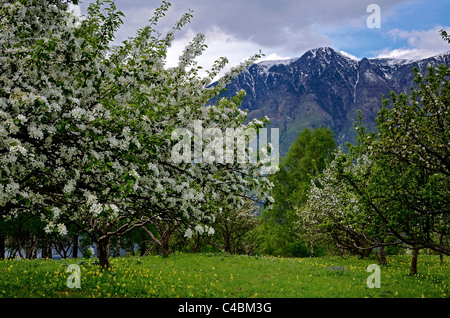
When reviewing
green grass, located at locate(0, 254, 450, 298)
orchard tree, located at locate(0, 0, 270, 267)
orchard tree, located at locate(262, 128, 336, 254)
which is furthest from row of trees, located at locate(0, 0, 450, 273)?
orchard tree, located at locate(262, 128, 336, 254)

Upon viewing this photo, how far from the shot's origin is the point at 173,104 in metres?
9.24

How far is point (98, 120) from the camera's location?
6191mm

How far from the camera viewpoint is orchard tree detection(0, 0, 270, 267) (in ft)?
20.3

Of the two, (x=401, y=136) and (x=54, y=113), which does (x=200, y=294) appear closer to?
(x=54, y=113)

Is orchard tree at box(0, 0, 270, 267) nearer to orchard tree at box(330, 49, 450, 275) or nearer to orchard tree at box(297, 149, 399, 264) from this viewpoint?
orchard tree at box(297, 149, 399, 264)

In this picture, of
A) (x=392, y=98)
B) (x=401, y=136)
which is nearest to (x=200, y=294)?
(x=401, y=136)

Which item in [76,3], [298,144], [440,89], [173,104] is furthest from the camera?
[298,144]

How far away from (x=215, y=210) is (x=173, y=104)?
3605 millimetres

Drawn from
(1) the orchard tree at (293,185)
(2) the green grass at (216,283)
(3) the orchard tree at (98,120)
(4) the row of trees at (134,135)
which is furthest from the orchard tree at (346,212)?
(1) the orchard tree at (293,185)

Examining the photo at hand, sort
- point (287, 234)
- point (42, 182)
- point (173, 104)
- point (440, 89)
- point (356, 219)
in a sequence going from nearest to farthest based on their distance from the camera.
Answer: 1. point (173, 104)
2. point (42, 182)
3. point (440, 89)
4. point (356, 219)
5. point (287, 234)

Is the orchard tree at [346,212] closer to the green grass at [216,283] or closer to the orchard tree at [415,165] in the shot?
the orchard tree at [415,165]

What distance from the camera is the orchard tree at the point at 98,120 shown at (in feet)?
20.3

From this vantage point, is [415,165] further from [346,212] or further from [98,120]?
[98,120]
